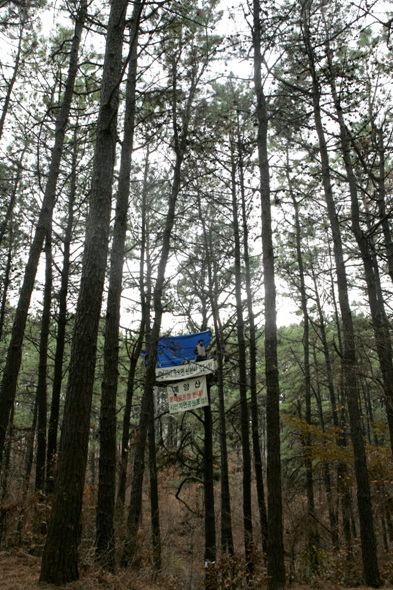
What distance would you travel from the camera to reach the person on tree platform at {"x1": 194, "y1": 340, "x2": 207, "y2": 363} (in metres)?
10.3

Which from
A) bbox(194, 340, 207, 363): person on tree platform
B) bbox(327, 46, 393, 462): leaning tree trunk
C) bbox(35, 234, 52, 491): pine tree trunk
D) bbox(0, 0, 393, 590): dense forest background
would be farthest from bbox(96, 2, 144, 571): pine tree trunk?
bbox(327, 46, 393, 462): leaning tree trunk

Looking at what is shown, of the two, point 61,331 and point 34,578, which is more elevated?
point 61,331

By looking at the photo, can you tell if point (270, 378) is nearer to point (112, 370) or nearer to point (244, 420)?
point (112, 370)

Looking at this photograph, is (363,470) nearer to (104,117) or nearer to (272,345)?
(272,345)

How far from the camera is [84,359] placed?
3904mm

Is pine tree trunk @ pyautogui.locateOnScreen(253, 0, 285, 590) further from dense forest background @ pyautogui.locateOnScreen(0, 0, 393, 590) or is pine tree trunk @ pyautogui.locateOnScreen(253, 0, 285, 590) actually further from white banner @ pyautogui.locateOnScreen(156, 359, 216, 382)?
white banner @ pyautogui.locateOnScreen(156, 359, 216, 382)

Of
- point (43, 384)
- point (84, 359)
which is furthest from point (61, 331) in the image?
point (84, 359)

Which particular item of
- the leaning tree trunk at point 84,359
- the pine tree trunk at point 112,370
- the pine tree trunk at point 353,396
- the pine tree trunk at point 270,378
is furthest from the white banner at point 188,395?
the leaning tree trunk at point 84,359

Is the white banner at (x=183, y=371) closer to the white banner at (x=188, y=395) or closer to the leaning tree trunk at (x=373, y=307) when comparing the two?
the white banner at (x=188, y=395)

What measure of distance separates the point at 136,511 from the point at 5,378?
3.61m

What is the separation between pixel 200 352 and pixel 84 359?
6.67 m

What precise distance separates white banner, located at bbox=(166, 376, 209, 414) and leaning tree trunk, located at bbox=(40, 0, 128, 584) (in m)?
6.46

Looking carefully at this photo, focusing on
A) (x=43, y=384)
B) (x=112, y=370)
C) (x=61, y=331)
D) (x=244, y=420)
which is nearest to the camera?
(x=112, y=370)

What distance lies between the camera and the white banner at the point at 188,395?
10.1 meters
